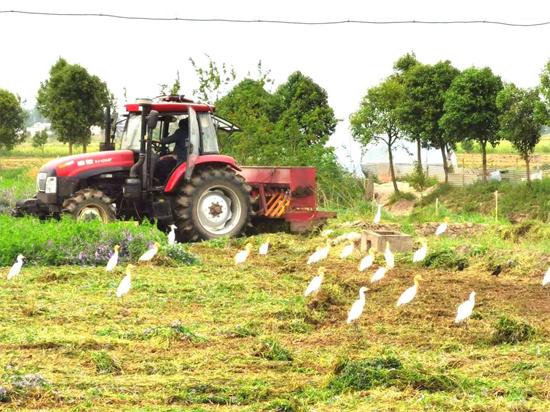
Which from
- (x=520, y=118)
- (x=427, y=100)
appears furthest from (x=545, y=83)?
(x=427, y=100)

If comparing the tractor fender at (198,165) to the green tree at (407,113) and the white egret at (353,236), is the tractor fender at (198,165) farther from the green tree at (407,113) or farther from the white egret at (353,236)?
the green tree at (407,113)

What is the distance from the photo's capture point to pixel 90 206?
17109 millimetres

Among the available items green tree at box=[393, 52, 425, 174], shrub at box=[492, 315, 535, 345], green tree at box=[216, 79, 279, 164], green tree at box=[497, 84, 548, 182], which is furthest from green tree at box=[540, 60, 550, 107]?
shrub at box=[492, 315, 535, 345]

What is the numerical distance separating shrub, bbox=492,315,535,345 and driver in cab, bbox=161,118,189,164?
909cm

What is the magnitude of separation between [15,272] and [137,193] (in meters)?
4.83

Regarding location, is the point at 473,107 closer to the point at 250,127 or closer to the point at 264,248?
the point at 250,127

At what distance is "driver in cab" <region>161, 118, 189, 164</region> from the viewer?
17578mm

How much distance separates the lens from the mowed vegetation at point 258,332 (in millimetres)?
7090

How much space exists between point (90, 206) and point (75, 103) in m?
31.6

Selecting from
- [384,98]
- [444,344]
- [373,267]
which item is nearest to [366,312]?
[444,344]

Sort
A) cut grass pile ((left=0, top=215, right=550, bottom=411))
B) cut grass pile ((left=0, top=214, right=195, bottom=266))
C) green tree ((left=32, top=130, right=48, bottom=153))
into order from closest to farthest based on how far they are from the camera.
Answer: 1. cut grass pile ((left=0, top=215, right=550, bottom=411))
2. cut grass pile ((left=0, top=214, right=195, bottom=266))
3. green tree ((left=32, top=130, right=48, bottom=153))

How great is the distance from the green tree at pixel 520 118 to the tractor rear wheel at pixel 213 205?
23.2 metres

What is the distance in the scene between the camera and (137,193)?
56.7 ft

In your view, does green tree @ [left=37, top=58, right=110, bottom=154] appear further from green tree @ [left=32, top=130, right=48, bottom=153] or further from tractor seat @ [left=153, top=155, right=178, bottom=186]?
tractor seat @ [left=153, top=155, right=178, bottom=186]
